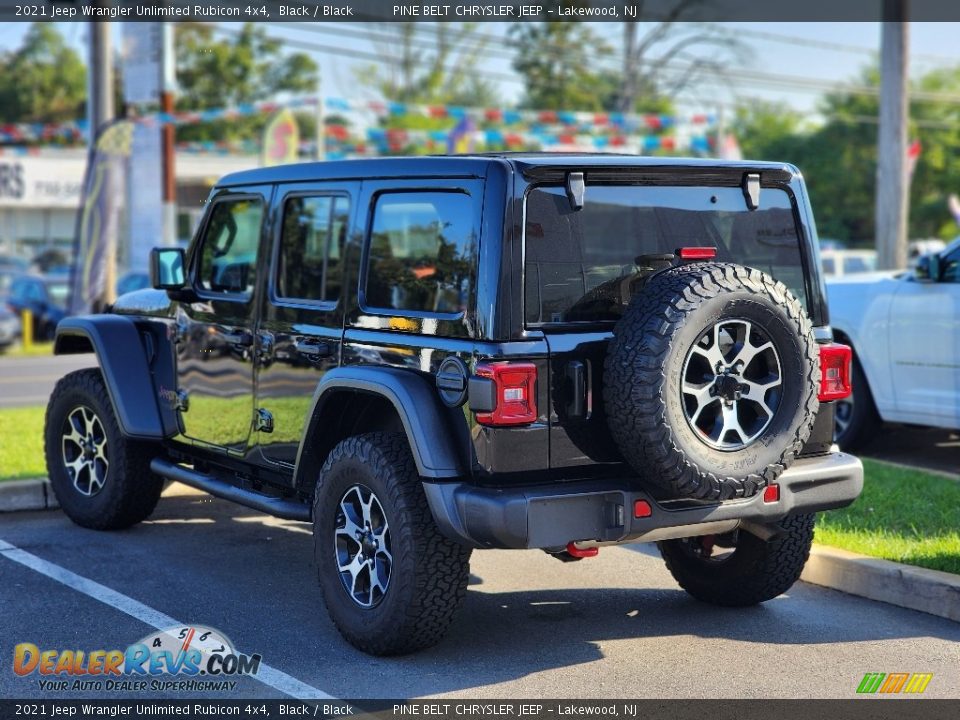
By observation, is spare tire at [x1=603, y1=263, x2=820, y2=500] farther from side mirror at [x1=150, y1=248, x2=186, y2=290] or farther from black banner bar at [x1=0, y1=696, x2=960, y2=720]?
side mirror at [x1=150, y1=248, x2=186, y2=290]

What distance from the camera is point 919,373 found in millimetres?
8688

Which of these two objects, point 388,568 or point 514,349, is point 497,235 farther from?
point 388,568

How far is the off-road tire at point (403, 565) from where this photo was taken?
4.66m

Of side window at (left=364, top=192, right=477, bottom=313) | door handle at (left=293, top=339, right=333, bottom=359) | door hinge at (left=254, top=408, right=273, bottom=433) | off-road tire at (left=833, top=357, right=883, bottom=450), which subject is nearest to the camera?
side window at (left=364, top=192, right=477, bottom=313)

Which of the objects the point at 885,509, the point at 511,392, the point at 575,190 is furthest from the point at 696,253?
the point at 885,509

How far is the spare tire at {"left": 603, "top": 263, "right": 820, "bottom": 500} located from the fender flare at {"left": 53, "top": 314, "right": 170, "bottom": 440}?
10.00 ft

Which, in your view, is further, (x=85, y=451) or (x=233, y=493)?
(x=85, y=451)

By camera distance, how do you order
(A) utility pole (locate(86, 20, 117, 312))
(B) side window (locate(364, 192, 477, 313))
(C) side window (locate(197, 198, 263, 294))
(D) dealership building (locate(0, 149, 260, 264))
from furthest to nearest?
1. (D) dealership building (locate(0, 149, 260, 264))
2. (A) utility pole (locate(86, 20, 117, 312))
3. (C) side window (locate(197, 198, 263, 294))
4. (B) side window (locate(364, 192, 477, 313))

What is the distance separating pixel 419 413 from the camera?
15.1 ft

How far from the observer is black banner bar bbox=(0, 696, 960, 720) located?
4.28 metres

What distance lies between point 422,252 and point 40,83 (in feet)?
198

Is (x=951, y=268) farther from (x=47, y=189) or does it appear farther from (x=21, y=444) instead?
(x=47, y=189)

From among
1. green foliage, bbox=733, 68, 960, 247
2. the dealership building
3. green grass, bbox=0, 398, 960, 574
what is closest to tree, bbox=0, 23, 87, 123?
the dealership building

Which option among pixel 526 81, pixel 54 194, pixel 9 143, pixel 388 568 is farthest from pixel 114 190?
pixel 9 143
